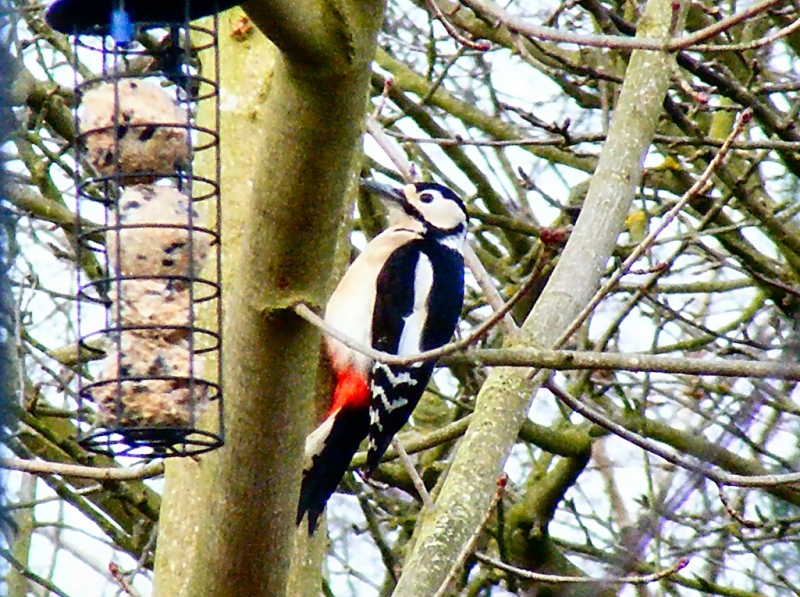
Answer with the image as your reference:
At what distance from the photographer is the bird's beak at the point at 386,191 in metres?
4.47

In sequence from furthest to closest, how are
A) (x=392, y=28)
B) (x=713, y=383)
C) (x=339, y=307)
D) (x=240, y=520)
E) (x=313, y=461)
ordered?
1. (x=392, y=28)
2. (x=713, y=383)
3. (x=339, y=307)
4. (x=313, y=461)
5. (x=240, y=520)

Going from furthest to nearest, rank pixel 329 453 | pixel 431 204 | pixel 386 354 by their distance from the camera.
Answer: pixel 431 204
pixel 329 453
pixel 386 354

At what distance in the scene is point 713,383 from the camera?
16.9 feet

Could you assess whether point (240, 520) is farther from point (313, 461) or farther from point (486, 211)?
point (486, 211)

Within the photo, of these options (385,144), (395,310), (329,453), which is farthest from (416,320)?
(385,144)

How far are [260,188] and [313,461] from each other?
1838 millimetres

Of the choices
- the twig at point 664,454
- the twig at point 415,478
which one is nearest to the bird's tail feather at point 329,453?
the twig at point 415,478

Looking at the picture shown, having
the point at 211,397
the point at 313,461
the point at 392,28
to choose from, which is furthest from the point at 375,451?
the point at 392,28

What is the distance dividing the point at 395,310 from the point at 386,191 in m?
0.44

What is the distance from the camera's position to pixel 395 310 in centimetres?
441

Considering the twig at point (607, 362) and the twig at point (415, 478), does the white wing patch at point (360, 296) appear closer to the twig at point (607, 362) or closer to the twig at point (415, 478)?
the twig at point (415, 478)

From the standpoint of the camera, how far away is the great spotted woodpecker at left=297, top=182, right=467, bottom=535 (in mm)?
4051

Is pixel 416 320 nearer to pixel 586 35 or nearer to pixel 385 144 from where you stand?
pixel 385 144

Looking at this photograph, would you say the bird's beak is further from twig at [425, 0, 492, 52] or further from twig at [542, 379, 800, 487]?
twig at [542, 379, 800, 487]
